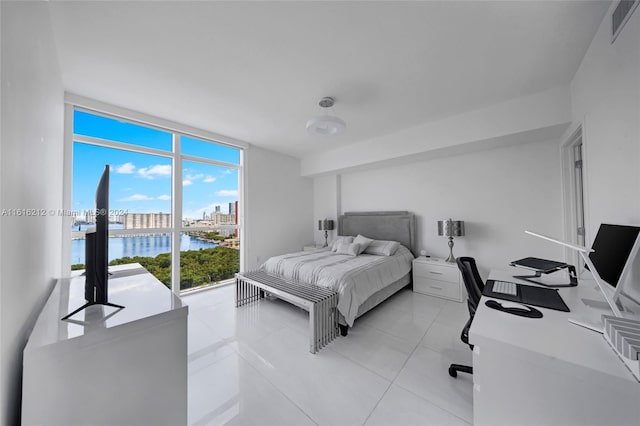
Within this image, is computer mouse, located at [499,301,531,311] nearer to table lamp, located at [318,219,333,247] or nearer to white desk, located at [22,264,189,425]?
white desk, located at [22,264,189,425]

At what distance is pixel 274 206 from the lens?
474cm

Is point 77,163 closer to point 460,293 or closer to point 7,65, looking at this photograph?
point 7,65

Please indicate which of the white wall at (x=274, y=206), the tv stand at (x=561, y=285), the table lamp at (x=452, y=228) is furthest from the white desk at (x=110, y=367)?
the table lamp at (x=452, y=228)

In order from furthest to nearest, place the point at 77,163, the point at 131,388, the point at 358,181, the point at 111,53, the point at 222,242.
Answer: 1. the point at 358,181
2. the point at 222,242
3. the point at 77,163
4. the point at 111,53
5. the point at 131,388

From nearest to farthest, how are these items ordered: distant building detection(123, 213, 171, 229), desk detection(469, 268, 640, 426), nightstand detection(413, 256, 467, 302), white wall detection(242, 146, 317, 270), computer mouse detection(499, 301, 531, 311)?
desk detection(469, 268, 640, 426)
computer mouse detection(499, 301, 531, 311)
distant building detection(123, 213, 171, 229)
nightstand detection(413, 256, 467, 302)
white wall detection(242, 146, 317, 270)

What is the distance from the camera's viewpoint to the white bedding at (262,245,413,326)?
240cm

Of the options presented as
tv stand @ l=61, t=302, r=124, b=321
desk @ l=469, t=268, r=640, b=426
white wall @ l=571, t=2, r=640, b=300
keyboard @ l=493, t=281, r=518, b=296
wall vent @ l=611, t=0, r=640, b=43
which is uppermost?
wall vent @ l=611, t=0, r=640, b=43

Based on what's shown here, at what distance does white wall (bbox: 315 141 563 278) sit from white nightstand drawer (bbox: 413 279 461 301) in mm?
623

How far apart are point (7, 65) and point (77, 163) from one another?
2.70 m

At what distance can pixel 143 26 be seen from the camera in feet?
5.53

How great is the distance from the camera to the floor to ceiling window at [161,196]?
9.22ft

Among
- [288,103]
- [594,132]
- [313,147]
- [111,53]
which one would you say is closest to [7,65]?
[111,53]

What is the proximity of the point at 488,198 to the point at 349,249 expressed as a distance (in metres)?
2.24

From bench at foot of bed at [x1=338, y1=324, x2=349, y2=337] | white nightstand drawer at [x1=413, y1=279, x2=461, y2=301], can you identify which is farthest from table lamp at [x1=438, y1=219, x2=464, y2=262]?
bench at foot of bed at [x1=338, y1=324, x2=349, y2=337]
